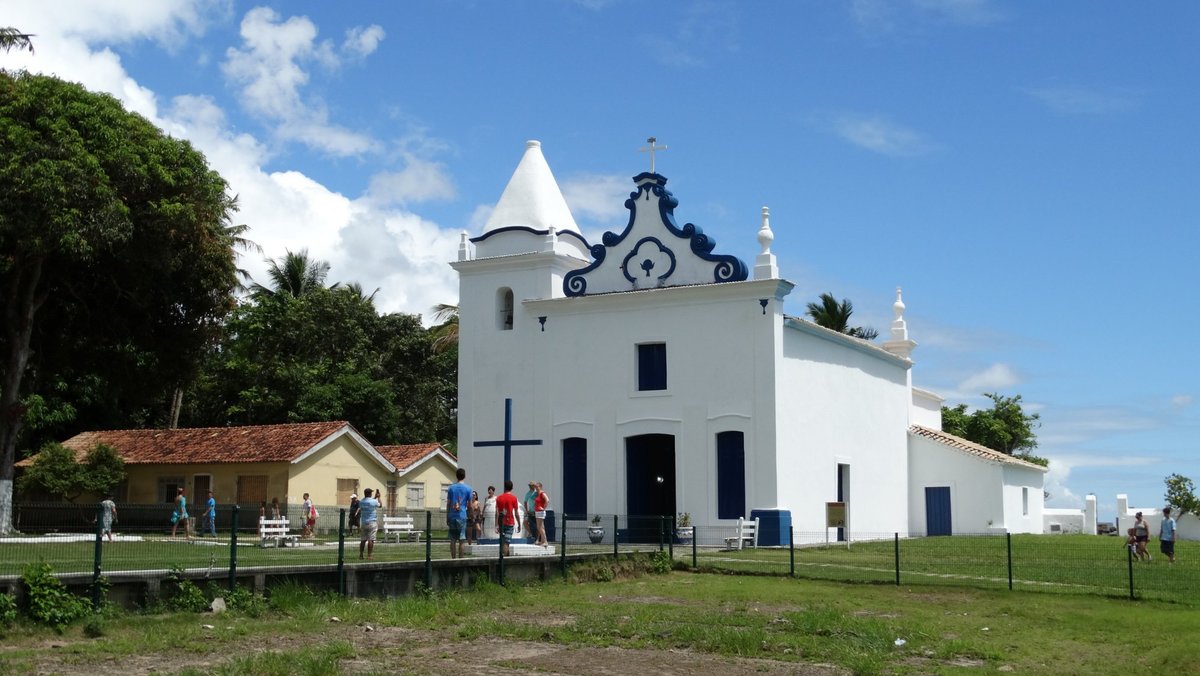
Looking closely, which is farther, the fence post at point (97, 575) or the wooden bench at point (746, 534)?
the wooden bench at point (746, 534)

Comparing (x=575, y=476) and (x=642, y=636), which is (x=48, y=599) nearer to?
(x=642, y=636)

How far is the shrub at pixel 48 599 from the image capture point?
14.9 meters

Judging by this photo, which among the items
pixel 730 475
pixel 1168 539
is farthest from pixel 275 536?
pixel 1168 539

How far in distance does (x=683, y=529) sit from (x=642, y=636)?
14.1 metres

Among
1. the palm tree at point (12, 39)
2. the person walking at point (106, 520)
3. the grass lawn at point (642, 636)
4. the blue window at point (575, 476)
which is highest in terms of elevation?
the palm tree at point (12, 39)

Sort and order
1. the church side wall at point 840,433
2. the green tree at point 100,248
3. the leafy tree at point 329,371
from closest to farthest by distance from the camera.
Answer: the green tree at point 100,248 → the church side wall at point 840,433 → the leafy tree at point 329,371

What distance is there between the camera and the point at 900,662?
45.7 ft

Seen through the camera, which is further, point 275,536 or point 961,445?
point 961,445

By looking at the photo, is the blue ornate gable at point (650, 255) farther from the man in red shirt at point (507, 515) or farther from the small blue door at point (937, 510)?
the small blue door at point (937, 510)

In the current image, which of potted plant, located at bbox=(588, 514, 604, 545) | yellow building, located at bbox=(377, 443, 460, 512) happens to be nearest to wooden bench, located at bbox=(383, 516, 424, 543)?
potted plant, located at bbox=(588, 514, 604, 545)

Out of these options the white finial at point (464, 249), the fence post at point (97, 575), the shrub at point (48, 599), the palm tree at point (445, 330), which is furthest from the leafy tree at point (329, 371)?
the shrub at point (48, 599)

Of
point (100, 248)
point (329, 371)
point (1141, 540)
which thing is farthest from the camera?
point (329, 371)

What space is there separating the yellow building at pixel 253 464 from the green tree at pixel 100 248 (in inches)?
170

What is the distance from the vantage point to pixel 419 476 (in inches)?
1863
